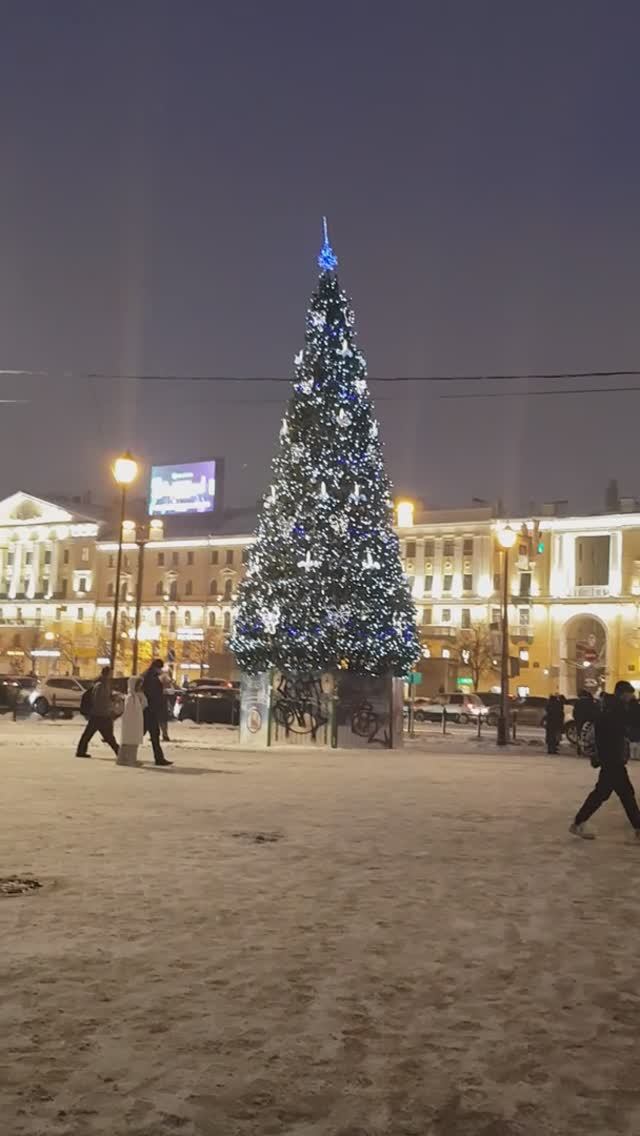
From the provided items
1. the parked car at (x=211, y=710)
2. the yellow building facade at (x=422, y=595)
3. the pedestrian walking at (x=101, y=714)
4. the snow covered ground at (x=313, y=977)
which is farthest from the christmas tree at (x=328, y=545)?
the yellow building facade at (x=422, y=595)

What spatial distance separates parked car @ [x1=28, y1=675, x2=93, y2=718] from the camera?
45156 mm

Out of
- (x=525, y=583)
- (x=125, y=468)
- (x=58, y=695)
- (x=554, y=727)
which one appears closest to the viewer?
(x=125, y=468)

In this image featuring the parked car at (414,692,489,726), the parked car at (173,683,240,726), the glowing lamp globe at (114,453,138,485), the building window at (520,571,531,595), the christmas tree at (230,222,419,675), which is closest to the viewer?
the glowing lamp globe at (114,453,138,485)

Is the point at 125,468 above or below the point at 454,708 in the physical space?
above

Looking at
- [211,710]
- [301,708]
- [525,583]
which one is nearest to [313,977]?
[301,708]

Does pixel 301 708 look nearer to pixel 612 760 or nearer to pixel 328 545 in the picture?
pixel 328 545

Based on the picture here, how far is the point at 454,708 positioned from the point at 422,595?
40.8 metres

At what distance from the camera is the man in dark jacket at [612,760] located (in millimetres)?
11984

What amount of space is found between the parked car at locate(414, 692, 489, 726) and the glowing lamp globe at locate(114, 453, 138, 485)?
110 ft

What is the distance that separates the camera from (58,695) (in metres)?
45.7

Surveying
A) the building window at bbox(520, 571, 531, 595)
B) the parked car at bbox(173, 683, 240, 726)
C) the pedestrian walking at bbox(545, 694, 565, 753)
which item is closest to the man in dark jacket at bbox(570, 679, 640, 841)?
the pedestrian walking at bbox(545, 694, 565, 753)

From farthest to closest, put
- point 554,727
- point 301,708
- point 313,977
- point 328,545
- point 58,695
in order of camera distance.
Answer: point 58,695, point 554,727, point 328,545, point 301,708, point 313,977

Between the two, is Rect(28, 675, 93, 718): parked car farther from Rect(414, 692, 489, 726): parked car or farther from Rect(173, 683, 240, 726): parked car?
Rect(414, 692, 489, 726): parked car

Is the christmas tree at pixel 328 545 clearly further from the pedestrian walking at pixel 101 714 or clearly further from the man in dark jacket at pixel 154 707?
the man in dark jacket at pixel 154 707
